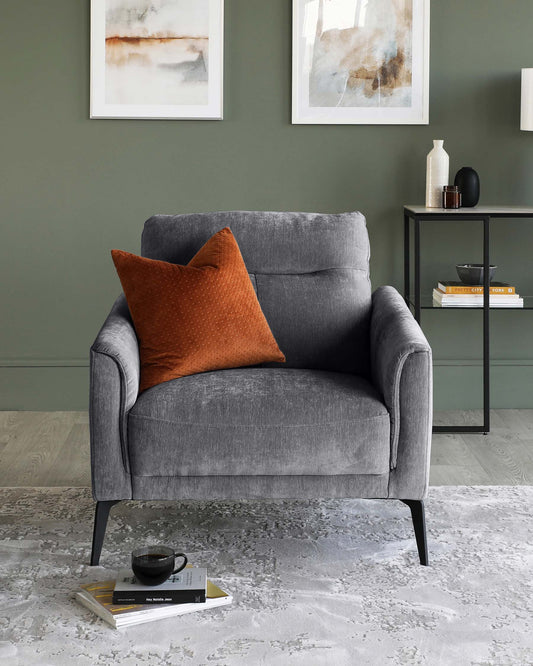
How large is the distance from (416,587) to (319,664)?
460mm

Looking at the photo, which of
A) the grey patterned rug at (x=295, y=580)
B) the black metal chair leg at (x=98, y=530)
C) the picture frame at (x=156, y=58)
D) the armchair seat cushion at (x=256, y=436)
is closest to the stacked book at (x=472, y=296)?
the grey patterned rug at (x=295, y=580)

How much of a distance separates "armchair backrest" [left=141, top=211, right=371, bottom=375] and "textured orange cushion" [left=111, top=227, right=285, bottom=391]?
142 millimetres

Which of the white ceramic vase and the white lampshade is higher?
the white lampshade

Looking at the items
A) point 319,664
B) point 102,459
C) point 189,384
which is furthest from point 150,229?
point 319,664

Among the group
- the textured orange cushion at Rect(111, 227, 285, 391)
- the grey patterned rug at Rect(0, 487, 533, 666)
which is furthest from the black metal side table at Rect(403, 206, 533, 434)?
the textured orange cushion at Rect(111, 227, 285, 391)

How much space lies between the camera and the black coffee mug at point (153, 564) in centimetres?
211

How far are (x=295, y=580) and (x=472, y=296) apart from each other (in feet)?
5.86

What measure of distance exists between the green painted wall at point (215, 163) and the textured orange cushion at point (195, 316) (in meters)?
1.27

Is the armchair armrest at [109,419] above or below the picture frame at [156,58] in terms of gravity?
below

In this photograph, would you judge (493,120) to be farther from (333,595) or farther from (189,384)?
(333,595)

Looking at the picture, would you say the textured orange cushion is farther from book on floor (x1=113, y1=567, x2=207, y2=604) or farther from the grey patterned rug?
book on floor (x1=113, y1=567, x2=207, y2=604)

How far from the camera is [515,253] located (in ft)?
13.3

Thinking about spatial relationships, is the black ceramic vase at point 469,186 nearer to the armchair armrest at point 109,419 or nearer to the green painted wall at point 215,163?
the green painted wall at point 215,163

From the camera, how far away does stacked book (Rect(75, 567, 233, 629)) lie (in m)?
2.10
